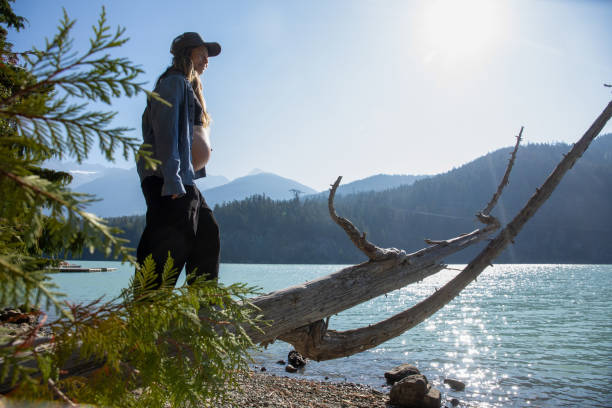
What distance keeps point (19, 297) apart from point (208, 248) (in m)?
2.53

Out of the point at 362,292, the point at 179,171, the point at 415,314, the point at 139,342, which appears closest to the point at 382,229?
the point at 415,314

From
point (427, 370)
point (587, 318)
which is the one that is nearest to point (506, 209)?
point (587, 318)

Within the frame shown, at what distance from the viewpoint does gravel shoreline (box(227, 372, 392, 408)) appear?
8305 millimetres

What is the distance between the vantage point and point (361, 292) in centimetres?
406

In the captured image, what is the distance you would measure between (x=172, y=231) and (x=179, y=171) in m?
0.51

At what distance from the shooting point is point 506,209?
195m

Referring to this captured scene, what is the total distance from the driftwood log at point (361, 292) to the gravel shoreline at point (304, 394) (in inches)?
159

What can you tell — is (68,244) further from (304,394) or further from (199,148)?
(304,394)

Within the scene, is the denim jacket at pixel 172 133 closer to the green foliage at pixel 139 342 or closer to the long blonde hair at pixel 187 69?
the long blonde hair at pixel 187 69

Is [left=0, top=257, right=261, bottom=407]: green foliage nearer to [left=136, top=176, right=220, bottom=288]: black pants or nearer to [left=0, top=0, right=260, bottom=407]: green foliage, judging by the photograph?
[left=0, top=0, right=260, bottom=407]: green foliage

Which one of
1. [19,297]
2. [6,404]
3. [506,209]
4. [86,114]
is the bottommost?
[6,404]

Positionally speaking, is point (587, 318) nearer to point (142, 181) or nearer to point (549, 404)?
point (549, 404)

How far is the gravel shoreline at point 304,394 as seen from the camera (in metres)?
8.31

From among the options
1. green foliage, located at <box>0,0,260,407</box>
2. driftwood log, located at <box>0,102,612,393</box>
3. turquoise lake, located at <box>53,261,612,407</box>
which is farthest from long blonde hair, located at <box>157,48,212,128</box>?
turquoise lake, located at <box>53,261,612,407</box>
